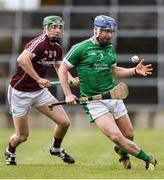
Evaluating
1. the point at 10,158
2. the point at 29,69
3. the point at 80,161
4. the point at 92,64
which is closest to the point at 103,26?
the point at 92,64

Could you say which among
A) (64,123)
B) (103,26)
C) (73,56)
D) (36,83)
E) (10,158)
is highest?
(103,26)

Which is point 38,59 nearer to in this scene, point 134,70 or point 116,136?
point 134,70

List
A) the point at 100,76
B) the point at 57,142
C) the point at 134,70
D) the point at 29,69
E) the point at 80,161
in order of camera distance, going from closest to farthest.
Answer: the point at 100,76
the point at 134,70
the point at 29,69
the point at 57,142
the point at 80,161

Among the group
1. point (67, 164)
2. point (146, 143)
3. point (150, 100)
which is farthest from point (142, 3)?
point (67, 164)

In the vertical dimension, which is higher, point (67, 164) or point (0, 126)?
point (67, 164)

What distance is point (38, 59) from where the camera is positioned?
1573cm

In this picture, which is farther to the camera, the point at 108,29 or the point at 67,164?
the point at 67,164

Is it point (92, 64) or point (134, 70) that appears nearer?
point (92, 64)

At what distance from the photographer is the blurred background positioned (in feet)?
111

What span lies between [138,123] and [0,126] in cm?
469

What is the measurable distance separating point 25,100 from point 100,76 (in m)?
1.76

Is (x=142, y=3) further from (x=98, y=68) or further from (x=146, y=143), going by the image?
(x=98, y=68)

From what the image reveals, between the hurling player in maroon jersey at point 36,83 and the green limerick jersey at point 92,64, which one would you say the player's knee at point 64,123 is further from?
the green limerick jersey at point 92,64

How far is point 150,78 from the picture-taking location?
111 ft
